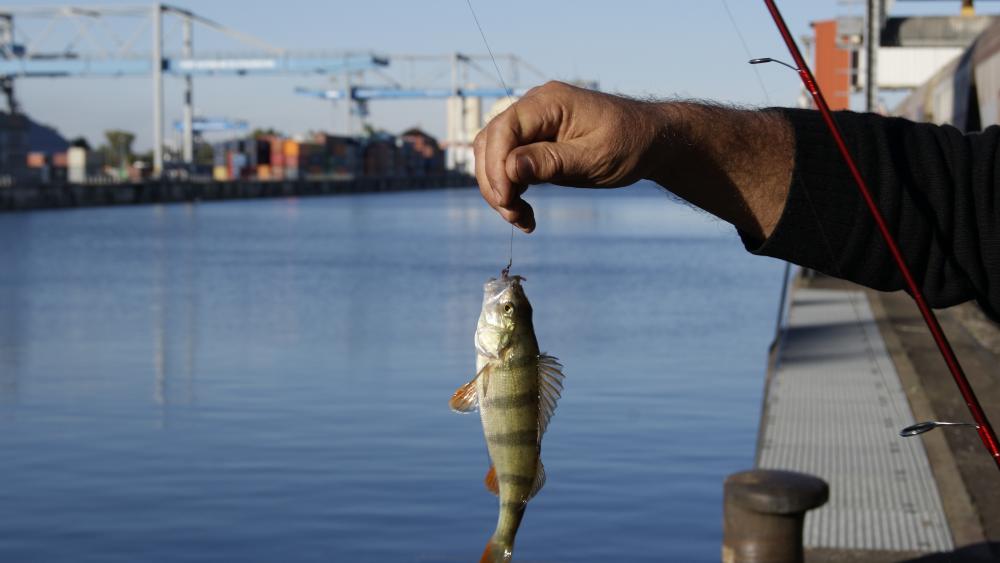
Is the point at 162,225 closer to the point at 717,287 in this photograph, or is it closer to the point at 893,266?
the point at 717,287

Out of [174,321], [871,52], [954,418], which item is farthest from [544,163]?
[174,321]

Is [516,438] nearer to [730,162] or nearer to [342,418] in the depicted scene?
[730,162]

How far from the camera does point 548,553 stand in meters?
9.36

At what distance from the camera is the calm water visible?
9891 millimetres

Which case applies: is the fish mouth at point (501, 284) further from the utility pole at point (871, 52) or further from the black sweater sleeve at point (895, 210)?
the utility pole at point (871, 52)

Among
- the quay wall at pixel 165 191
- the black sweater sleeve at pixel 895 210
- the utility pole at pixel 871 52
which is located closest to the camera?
the black sweater sleeve at pixel 895 210

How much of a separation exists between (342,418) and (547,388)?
1225cm

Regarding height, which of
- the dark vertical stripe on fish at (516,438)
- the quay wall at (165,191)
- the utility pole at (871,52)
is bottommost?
the quay wall at (165,191)

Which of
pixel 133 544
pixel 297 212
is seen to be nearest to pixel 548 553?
pixel 133 544

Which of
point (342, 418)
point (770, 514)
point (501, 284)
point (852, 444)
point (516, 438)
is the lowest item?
point (342, 418)

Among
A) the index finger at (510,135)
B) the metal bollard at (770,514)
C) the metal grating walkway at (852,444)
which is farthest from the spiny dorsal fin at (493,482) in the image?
the metal grating walkway at (852,444)

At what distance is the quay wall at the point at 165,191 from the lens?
78.5 metres

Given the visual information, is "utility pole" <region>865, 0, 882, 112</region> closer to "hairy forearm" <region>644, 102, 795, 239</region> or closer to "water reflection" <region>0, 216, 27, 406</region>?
"water reflection" <region>0, 216, 27, 406</region>

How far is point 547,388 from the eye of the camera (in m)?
1.83
